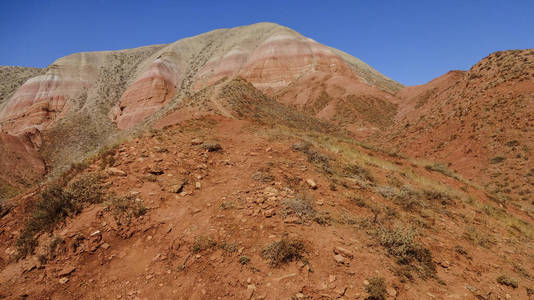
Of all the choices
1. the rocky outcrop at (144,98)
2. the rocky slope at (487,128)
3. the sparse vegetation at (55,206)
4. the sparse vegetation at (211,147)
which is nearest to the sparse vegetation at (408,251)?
the sparse vegetation at (211,147)

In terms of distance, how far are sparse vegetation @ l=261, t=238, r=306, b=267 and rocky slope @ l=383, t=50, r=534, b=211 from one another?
13.2 m

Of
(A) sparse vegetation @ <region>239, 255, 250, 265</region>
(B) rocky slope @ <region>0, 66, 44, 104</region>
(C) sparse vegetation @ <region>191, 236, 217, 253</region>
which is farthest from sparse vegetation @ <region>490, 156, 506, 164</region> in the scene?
(B) rocky slope @ <region>0, 66, 44, 104</region>

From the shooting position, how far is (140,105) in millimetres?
46094

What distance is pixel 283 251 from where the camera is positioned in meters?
4.08

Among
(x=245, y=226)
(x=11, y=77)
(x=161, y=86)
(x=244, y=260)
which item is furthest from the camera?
(x=11, y=77)

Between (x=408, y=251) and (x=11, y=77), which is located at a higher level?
(x=11, y=77)

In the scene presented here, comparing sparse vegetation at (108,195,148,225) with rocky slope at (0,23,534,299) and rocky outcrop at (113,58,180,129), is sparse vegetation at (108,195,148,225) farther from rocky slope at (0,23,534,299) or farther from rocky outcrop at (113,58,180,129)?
rocky outcrop at (113,58,180,129)

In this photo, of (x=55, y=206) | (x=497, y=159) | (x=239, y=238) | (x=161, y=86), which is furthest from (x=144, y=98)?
(x=497, y=159)

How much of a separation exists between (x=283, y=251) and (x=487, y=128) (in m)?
25.7

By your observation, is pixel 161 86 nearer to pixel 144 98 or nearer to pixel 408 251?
pixel 144 98

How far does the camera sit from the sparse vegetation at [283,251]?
4.03 meters

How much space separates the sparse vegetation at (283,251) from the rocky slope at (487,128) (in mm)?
13238

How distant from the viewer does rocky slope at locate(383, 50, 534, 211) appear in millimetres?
16438

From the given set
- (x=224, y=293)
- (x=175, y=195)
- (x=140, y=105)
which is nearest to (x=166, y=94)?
(x=140, y=105)
